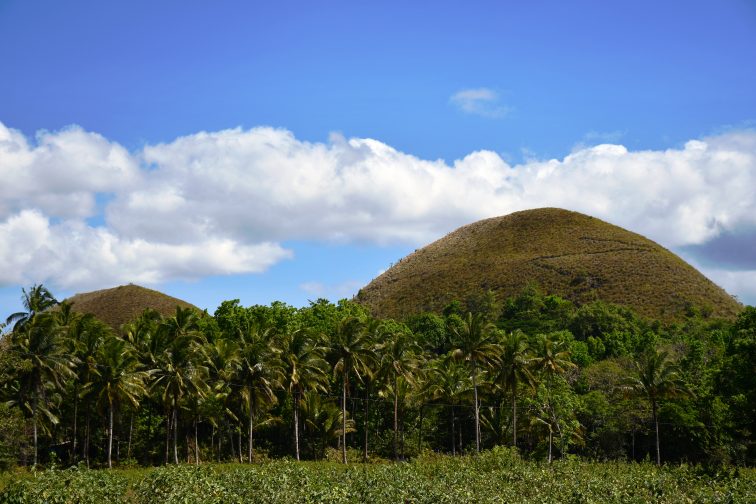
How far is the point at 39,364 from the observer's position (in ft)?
181

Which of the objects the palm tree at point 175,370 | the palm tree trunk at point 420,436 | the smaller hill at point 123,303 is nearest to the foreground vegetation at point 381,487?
the palm tree at point 175,370

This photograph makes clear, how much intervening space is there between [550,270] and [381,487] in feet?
414

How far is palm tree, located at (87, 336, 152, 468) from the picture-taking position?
56.9 m

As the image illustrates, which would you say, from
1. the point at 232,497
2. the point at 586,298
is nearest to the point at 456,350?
the point at 232,497

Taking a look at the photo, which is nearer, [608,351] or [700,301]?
[608,351]

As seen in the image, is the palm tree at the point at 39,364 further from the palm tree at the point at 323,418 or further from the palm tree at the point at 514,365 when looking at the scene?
the palm tree at the point at 514,365

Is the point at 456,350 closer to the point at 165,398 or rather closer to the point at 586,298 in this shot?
the point at 165,398

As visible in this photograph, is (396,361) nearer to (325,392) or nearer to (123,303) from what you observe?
(325,392)

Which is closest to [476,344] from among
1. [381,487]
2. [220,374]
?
[220,374]

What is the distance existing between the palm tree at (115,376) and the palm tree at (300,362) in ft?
36.6

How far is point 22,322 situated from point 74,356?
8.91m

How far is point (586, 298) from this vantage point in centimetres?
13862

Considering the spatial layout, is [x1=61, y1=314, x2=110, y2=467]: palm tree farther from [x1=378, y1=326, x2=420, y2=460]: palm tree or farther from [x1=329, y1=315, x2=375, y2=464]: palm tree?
[x1=378, y1=326, x2=420, y2=460]: palm tree

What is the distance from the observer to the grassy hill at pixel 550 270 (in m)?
138
